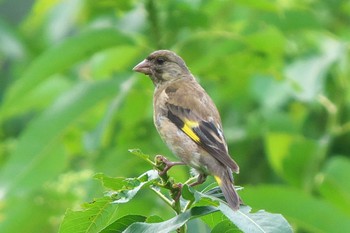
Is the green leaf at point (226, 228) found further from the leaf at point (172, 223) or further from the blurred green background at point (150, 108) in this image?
the blurred green background at point (150, 108)

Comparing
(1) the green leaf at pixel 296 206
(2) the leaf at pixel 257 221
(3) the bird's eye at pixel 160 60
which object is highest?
(3) the bird's eye at pixel 160 60

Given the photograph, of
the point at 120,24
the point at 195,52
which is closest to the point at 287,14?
the point at 195,52

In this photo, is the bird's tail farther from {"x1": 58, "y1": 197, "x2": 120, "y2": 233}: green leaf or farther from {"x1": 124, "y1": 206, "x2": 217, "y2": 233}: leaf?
{"x1": 58, "y1": 197, "x2": 120, "y2": 233}: green leaf

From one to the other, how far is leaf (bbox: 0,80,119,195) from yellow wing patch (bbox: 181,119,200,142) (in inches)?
50.1

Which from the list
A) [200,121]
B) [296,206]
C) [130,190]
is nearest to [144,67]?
[200,121]

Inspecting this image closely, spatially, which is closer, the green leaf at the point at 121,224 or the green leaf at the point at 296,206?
the green leaf at the point at 121,224

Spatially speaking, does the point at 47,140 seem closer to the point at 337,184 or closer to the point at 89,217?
the point at 337,184

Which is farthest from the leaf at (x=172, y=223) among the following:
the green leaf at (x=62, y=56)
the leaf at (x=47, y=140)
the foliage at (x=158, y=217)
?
the green leaf at (x=62, y=56)

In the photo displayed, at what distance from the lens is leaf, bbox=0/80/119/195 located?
21.3 feet

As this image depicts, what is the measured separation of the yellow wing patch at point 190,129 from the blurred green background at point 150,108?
0.87 meters

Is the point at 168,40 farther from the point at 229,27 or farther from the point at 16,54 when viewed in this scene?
the point at 16,54

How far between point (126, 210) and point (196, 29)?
134 centimetres

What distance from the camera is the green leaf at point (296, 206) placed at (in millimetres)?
6061

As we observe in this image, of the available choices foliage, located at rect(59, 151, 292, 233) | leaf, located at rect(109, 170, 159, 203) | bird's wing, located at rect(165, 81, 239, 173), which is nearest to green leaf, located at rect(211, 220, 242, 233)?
foliage, located at rect(59, 151, 292, 233)
